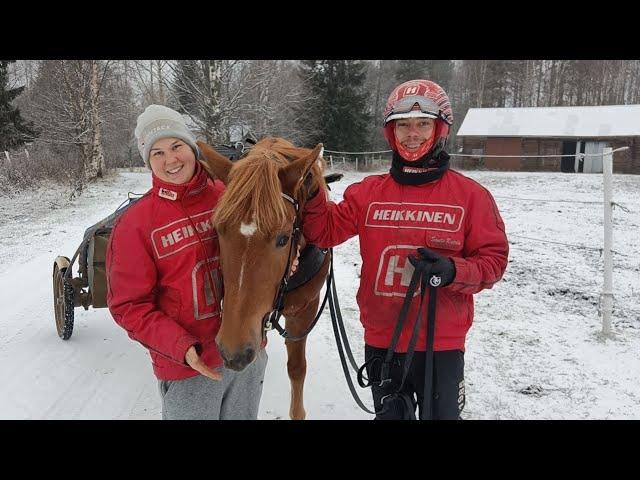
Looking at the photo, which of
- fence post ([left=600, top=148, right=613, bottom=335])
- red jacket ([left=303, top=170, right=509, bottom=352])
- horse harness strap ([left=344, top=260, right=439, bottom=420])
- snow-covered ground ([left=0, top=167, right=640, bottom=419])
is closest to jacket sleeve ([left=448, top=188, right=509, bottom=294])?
red jacket ([left=303, top=170, right=509, bottom=352])

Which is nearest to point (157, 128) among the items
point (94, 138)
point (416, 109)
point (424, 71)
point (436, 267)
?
point (416, 109)

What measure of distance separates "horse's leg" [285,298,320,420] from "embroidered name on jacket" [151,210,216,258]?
1.39m

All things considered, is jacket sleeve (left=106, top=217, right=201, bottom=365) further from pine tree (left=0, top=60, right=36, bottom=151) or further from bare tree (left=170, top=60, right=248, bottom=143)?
pine tree (left=0, top=60, right=36, bottom=151)

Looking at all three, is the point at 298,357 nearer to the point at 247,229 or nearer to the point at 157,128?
the point at 247,229

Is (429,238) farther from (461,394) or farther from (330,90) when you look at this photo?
(330,90)

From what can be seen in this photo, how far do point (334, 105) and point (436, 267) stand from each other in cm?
2548

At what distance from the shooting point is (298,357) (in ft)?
10.4

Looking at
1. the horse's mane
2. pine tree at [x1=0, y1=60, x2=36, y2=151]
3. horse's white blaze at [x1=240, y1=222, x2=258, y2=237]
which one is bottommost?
horse's white blaze at [x1=240, y1=222, x2=258, y2=237]

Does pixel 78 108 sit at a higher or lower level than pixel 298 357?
higher

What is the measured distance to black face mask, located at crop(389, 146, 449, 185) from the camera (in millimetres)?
1898

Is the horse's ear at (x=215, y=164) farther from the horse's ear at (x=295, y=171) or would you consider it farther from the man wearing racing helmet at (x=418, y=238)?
the man wearing racing helmet at (x=418, y=238)

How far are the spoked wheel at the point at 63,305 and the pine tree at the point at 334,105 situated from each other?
22.7m

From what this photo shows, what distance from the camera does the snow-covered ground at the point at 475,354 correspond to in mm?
3127

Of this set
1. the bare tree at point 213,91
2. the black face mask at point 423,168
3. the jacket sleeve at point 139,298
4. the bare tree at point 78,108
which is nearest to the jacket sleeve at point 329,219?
the black face mask at point 423,168
